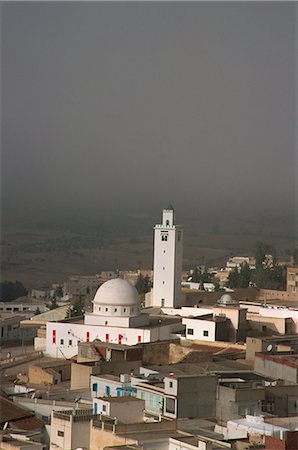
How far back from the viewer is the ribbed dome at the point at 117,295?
14972 mm

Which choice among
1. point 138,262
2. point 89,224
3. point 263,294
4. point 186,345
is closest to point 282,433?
point 186,345

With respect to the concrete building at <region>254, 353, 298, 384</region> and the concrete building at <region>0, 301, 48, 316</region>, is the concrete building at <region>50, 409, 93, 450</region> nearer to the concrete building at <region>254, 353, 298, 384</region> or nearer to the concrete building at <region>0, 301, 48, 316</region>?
the concrete building at <region>254, 353, 298, 384</region>

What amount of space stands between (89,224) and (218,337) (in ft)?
42.1

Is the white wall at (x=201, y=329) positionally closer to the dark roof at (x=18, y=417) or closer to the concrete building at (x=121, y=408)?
the dark roof at (x=18, y=417)

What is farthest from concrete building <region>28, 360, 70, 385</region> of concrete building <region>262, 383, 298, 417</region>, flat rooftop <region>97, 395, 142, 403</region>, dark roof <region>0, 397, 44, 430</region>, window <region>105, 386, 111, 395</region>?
concrete building <region>262, 383, 298, 417</region>

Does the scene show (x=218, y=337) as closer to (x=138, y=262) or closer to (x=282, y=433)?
(x=282, y=433)

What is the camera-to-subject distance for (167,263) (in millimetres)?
17500

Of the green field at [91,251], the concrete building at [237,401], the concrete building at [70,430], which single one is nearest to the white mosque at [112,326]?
the concrete building at [237,401]

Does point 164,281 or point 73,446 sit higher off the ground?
point 164,281

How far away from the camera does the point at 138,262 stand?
3081 centimetres

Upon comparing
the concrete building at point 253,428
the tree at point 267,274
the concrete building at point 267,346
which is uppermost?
the tree at point 267,274

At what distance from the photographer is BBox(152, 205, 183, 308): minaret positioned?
56.8 ft

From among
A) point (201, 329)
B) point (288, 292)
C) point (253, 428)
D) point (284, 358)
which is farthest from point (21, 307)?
point (253, 428)

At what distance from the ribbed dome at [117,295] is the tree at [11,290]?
26.8ft
